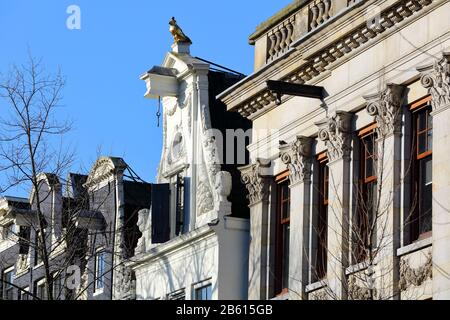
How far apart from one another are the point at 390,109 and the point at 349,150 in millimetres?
2252

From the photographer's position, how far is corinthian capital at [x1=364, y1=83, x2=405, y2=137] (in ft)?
118

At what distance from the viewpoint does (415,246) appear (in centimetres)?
3469

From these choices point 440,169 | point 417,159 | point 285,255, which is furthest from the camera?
point 285,255

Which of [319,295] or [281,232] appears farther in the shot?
[281,232]

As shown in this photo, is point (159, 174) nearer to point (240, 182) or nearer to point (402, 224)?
point (240, 182)

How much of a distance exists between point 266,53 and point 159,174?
7.34 metres

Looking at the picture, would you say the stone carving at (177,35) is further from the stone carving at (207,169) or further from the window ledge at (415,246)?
the window ledge at (415,246)

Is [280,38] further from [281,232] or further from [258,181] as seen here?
[281,232]

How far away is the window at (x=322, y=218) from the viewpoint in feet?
129

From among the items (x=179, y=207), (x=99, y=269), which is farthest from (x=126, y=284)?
(x=179, y=207)

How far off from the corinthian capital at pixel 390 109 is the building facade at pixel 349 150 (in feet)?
0.10

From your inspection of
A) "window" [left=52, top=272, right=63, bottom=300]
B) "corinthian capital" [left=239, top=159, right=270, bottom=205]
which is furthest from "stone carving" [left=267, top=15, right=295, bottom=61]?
"window" [left=52, top=272, right=63, bottom=300]

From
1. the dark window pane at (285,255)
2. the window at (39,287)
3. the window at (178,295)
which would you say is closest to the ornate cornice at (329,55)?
the dark window pane at (285,255)
